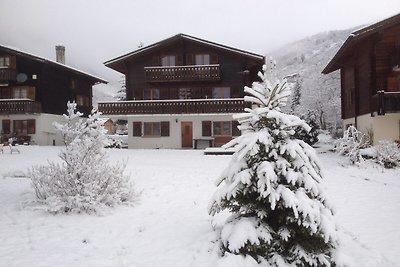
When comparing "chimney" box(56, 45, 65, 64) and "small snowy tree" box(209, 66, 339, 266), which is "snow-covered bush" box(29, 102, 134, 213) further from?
"chimney" box(56, 45, 65, 64)

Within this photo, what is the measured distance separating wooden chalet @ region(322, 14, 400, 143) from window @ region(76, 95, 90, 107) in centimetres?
2742

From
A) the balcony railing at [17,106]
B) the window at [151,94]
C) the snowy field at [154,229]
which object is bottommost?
the snowy field at [154,229]

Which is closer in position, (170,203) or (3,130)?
(170,203)

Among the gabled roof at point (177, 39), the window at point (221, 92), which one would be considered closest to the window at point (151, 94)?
the gabled roof at point (177, 39)

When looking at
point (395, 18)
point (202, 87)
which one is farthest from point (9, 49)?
point (395, 18)

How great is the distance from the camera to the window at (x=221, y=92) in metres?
28.3

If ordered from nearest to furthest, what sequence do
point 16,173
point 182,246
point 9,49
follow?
point 182,246 → point 16,173 → point 9,49

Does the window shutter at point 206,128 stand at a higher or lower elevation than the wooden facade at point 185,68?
lower

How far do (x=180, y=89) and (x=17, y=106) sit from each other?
47.2ft

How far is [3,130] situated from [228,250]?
32.3 m

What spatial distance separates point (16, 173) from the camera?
12.7 meters

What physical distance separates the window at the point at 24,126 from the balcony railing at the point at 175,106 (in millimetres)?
8569

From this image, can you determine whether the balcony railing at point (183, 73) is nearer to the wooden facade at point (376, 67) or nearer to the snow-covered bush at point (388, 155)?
the wooden facade at point (376, 67)

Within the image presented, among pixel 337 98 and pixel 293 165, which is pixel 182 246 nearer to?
pixel 293 165
